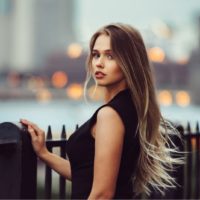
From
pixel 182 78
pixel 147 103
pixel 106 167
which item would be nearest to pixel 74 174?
pixel 106 167

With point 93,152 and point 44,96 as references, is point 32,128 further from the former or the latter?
point 44,96

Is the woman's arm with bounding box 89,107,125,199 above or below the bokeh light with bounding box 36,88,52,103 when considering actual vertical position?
above

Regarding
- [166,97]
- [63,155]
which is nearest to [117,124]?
[63,155]

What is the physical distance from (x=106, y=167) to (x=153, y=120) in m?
0.42

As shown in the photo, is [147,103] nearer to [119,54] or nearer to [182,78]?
[119,54]

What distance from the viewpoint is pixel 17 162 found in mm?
3197

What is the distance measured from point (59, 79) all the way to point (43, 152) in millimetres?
109038

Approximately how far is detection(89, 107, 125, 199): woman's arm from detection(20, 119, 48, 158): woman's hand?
56 cm

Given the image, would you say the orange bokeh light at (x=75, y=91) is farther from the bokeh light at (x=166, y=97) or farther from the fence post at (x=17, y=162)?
the fence post at (x=17, y=162)

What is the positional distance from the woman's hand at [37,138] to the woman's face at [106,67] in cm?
49

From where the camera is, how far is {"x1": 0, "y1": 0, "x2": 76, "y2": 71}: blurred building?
14612 centimetres

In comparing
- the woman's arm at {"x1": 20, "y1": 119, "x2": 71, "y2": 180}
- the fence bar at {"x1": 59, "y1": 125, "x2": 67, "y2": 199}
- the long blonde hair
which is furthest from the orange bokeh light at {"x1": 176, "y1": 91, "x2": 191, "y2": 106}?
the long blonde hair

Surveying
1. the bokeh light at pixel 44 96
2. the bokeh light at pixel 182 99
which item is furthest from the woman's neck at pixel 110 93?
the bokeh light at pixel 44 96

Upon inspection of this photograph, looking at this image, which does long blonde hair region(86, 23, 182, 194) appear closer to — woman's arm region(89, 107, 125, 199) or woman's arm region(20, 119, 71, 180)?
woman's arm region(89, 107, 125, 199)
